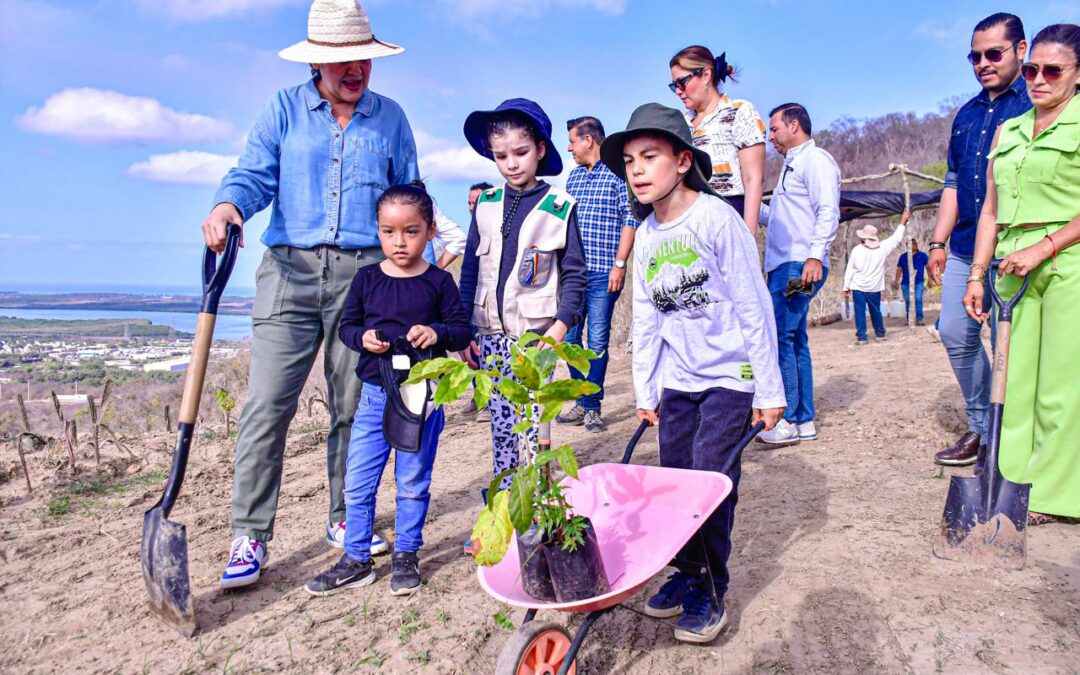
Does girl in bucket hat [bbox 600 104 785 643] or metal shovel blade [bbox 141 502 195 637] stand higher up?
girl in bucket hat [bbox 600 104 785 643]

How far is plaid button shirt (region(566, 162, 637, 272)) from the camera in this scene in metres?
5.38

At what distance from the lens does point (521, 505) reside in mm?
2055

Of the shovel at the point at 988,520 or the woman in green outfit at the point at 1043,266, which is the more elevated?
the woman in green outfit at the point at 1043,266

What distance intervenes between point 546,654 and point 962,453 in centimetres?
318

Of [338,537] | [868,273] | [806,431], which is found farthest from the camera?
[868,273]

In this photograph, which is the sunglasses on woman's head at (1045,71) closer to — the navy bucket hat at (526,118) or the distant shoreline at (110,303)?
the navy bucket hat at (526,118)

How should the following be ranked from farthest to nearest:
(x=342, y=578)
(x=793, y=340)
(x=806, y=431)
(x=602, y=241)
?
(x=602, y=241) < (x=806, y=431) < (x=793, y=340) < (x=342, y=578)

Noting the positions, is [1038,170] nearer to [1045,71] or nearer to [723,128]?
[1045,71]

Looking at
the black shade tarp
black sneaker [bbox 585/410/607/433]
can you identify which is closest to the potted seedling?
black sneaker [bbox 585/410/607/433]

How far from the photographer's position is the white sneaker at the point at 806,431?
4988 mm

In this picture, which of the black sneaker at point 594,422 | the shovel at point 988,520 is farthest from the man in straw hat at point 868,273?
the shovel at point 988,520

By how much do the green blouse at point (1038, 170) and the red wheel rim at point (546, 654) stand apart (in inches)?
109

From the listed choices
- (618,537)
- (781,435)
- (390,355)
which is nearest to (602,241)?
(781,435)

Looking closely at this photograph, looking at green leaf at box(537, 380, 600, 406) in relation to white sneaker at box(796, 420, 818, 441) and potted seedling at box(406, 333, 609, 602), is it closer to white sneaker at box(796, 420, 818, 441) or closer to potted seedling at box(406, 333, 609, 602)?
potted seedling at box(406, 333, 609, 602)
